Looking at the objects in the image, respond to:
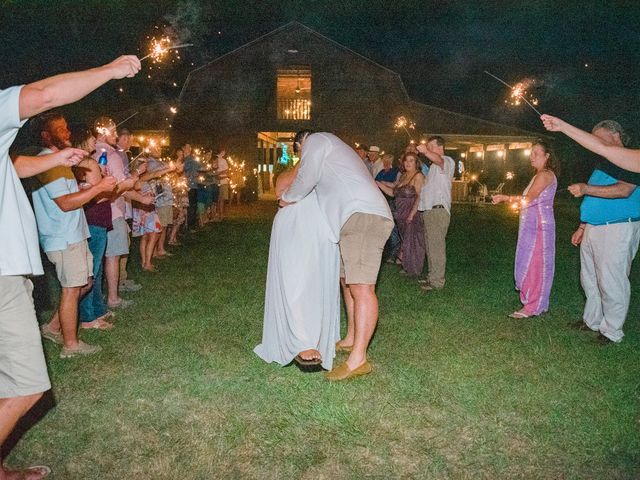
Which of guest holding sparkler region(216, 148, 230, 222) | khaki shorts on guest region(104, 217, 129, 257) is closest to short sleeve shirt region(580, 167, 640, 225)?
khaki shorts on guest region(104, 217, 129, 257)

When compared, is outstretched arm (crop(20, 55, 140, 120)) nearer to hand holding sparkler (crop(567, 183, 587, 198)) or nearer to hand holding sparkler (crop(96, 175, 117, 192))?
hand holding sparkler (crop(96, 175, 117, 192))

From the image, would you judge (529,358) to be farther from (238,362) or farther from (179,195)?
(179,195)

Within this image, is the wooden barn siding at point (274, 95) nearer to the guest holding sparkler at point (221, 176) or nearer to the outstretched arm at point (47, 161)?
the guest holding sparkler at point (221, 176)

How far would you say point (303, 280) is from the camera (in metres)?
4.28

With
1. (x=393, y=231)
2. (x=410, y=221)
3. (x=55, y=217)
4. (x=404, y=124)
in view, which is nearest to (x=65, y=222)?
(x=55, y=217)

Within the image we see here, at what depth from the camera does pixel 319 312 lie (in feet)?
14.3

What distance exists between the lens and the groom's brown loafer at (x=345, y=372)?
4.23 meters

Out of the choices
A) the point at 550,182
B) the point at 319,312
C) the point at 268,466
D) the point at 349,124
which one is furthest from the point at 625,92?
the point at 268,466

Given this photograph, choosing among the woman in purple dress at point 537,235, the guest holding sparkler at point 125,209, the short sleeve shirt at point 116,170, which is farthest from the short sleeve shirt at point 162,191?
the woman in purple dress at point 537,235

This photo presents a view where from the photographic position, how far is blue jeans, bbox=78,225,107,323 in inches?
209

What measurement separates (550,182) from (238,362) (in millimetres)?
4107

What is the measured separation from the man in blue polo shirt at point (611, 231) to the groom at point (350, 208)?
2.11m

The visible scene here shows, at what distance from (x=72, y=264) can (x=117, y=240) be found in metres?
1.82

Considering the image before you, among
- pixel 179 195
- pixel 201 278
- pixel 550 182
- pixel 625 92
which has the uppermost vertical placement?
pixel 625 92
